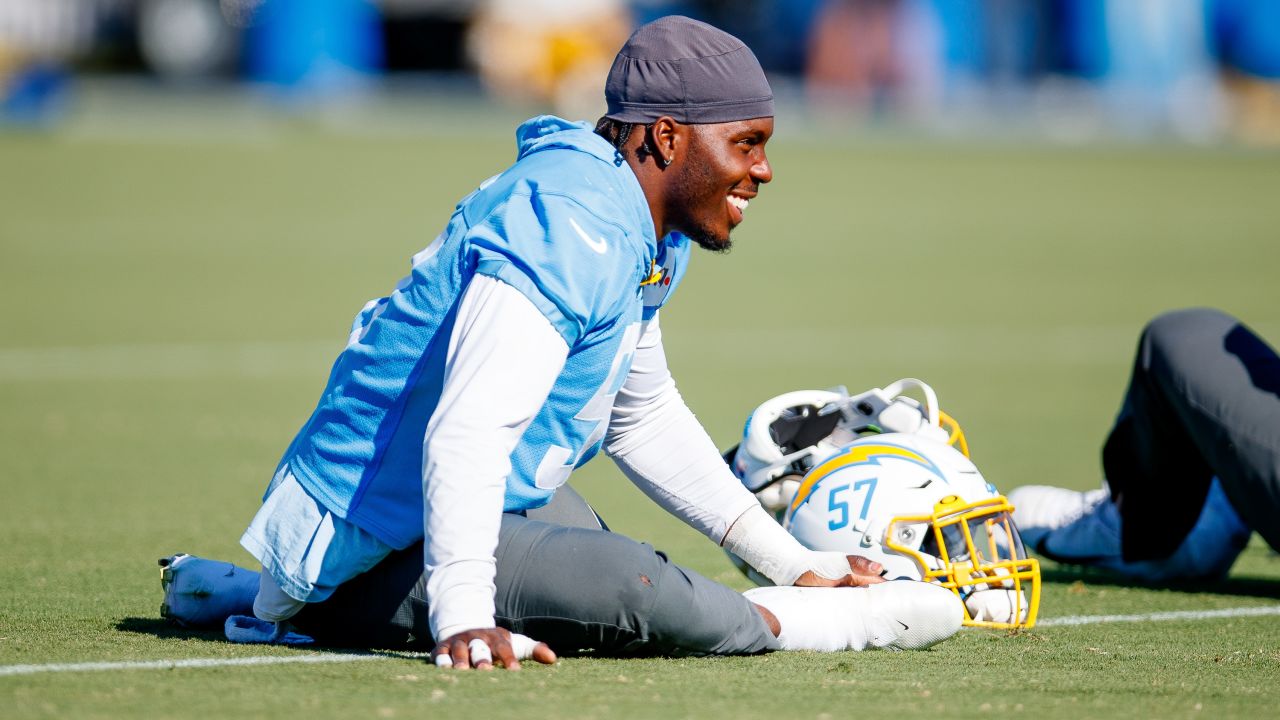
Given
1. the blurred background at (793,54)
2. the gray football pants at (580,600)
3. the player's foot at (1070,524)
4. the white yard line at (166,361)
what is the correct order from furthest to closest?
1. the blurred background at (793,54)
2. the white yard line at (166,361)
3. the player's foot at (1070,524)
4. the gray football pants at (580,600)

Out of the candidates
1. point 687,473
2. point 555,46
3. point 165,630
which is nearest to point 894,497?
point 687,473

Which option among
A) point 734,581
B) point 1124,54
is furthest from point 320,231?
point 1124,54

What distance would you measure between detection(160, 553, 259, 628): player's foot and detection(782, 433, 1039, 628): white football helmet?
155 centimetres

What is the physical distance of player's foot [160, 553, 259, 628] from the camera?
16.5ft

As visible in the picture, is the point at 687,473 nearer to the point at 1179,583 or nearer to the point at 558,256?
the point at 558,256

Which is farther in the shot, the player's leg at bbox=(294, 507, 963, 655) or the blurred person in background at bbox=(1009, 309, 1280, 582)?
the blurred person in background at bbox=(1009, 309, 1280, 582)

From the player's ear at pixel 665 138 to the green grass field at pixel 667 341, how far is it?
1251 mm

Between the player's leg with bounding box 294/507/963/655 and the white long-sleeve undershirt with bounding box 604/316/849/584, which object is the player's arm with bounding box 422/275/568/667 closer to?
the player's leg with bounding box 294/507/963/655

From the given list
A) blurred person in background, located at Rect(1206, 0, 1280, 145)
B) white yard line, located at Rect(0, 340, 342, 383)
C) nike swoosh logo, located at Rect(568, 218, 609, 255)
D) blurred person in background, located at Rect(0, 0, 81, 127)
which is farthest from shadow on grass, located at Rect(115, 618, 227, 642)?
blurred person in background, located at Rect(1206, 0, 1280, 145)

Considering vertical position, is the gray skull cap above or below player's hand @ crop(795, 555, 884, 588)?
above

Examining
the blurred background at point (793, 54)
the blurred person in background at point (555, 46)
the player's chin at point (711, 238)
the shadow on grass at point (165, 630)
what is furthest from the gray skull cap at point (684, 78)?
the blurred background at point (793, 54)

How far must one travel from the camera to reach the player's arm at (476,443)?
412 cm

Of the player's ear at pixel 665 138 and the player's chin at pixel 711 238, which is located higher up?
the player's ear at pixel 665 138

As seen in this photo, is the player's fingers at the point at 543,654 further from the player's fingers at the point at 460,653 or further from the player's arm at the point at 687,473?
the player's arm at the point at 687,473
